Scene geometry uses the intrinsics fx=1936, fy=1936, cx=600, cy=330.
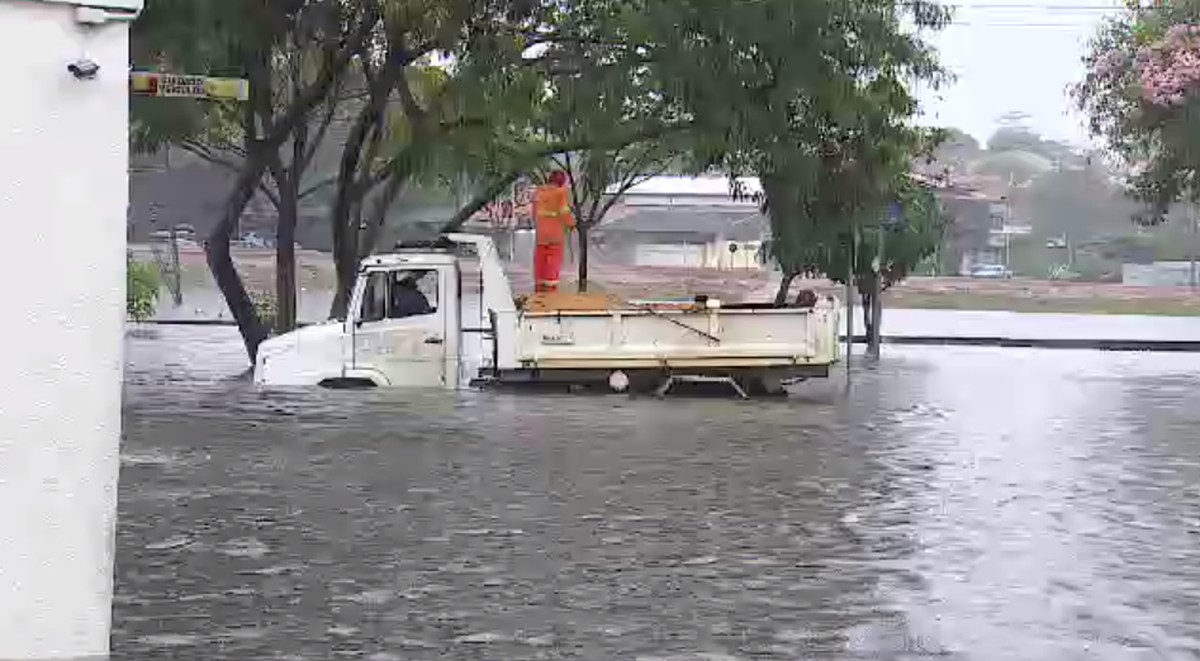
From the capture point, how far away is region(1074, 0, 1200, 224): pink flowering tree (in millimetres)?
32281

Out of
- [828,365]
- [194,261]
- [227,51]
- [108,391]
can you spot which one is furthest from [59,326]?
[194,261]

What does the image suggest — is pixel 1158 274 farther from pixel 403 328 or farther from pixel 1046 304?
pixel 403 328

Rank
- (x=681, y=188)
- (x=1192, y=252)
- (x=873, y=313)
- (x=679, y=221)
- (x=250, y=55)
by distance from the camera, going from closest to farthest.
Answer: (x=250, y=55) < (x=873, y=313) < (x=679, y=221) < (x=681, y=188) < (x=1192, y=252)

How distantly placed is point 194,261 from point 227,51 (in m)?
33.9

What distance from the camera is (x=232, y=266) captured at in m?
28.4

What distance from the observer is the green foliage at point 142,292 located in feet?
139

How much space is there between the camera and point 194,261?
54.2 metres

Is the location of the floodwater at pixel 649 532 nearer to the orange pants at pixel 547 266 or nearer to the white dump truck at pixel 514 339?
the white dump truck at pixel 514 339

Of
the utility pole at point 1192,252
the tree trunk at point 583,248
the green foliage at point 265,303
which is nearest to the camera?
the tree trunk at point 583,248

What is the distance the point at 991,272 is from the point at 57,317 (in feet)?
225

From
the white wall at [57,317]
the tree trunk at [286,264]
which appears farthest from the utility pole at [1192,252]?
the white wall at [57,317]

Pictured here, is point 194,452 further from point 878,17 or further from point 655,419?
point 878,17

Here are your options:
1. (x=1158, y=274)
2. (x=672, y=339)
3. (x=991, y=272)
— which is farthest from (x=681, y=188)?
(x=672, y=339)

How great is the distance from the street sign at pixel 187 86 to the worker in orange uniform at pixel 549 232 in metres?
17.1
